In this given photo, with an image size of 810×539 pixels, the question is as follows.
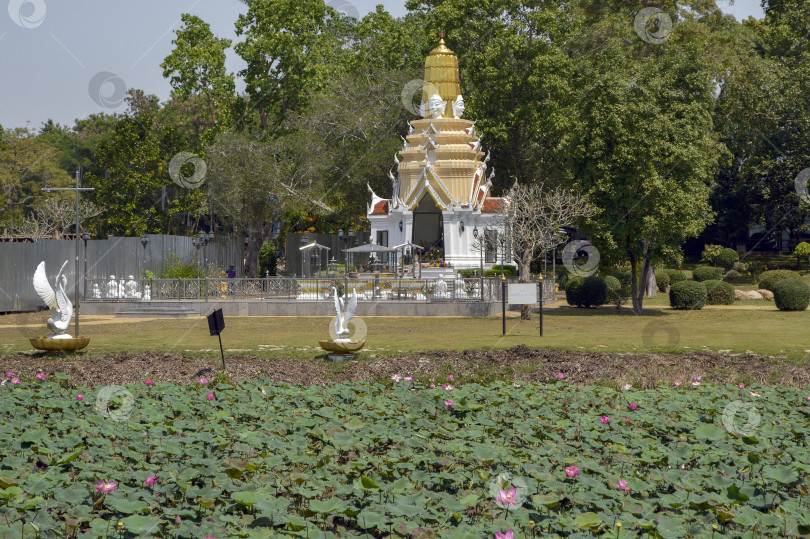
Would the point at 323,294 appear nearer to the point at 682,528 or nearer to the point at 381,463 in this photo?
the point at 381,463

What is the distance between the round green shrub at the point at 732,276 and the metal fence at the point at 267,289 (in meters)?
18.3

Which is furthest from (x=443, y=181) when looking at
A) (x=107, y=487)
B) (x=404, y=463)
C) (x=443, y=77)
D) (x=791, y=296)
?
(x=107, y=487)

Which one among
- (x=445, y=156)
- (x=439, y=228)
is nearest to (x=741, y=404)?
(x=445, y=156)

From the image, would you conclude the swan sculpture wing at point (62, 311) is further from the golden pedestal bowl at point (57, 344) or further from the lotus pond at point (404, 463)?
the lotus pond at point (404, 463)

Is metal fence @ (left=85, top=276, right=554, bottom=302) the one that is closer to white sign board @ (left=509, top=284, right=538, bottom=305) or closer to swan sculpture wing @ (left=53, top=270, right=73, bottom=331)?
white sign board @ (left=509, top=284, right=538, bottom=305)

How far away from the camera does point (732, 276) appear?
4812 cm

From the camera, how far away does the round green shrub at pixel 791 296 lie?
32.8m

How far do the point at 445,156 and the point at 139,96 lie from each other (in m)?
30.6

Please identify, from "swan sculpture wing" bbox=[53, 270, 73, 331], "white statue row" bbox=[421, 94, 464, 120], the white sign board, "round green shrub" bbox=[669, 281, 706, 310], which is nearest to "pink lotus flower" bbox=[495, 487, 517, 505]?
"swan sculpture wing" bbox=[53, 270, 73, 331]

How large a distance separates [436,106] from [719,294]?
68.2 ft

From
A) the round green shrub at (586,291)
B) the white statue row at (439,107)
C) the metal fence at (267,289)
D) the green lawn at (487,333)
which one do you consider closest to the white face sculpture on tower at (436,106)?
the white statue row at (439,107)

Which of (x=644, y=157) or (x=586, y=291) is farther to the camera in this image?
(x=586, y=291)

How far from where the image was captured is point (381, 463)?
8125 millimetres

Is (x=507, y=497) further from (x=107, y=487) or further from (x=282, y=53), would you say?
(x=282, y=53)
